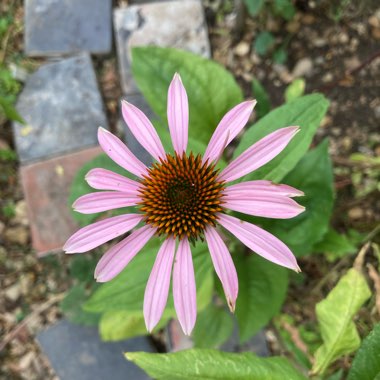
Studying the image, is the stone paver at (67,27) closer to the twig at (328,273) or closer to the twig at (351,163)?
the twig at (351,163)

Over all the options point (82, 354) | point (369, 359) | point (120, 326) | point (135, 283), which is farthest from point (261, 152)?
point (82, 354)

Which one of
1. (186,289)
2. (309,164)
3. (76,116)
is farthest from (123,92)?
(186,289)

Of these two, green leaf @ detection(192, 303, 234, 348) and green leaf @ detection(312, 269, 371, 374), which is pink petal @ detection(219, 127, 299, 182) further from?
green leaf @ detection(192, 303, 234, 348)

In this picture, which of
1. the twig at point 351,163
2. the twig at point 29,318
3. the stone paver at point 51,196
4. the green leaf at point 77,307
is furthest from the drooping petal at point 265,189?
the twig at point 29,318

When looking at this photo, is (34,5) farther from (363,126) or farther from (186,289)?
(186,289)

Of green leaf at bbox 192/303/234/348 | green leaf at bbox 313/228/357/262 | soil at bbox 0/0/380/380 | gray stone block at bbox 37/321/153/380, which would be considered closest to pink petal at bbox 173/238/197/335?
green leaf at bbox 313/228/357/262

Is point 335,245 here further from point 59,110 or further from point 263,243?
point 59,110
